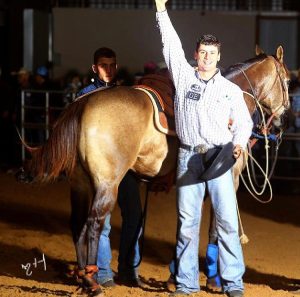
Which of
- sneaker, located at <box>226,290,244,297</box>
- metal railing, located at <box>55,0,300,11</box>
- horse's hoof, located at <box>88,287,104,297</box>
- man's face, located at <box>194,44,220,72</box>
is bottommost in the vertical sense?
horse's hoof, located at <box>88,287,104,297</box>

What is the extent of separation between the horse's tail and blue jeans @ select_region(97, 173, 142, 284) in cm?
66

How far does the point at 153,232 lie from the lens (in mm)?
9078

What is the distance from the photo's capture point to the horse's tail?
5828mm

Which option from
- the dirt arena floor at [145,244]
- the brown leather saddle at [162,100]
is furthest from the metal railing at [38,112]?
the brown leather saddle at [162,100]

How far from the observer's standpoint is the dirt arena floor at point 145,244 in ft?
21.0

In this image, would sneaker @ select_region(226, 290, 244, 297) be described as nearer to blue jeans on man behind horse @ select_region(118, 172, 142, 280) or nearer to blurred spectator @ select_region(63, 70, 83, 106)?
blue jeans on man behind horse @ select_region(118, 172, 142, 280)

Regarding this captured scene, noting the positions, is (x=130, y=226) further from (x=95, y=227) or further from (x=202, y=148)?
(x=202, y=148)

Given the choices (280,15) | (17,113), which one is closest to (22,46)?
(17,113)

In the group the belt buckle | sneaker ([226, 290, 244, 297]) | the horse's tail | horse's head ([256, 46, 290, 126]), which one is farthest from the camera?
horse's head ([256, 46, 290, 126])

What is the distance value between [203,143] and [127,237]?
1338 millimetres

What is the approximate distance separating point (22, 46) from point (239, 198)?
Result: 813 cm

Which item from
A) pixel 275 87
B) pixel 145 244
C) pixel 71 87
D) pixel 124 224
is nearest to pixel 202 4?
pixel 71 87

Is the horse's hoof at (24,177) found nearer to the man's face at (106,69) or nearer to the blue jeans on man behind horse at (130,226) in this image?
the blue jeans on man behind horse at (130,226)

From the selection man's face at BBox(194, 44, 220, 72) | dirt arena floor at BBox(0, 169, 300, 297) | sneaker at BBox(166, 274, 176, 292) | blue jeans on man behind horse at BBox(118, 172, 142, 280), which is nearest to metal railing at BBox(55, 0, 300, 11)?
dirt arena floor at BBox(0, 169, 300, 297)
